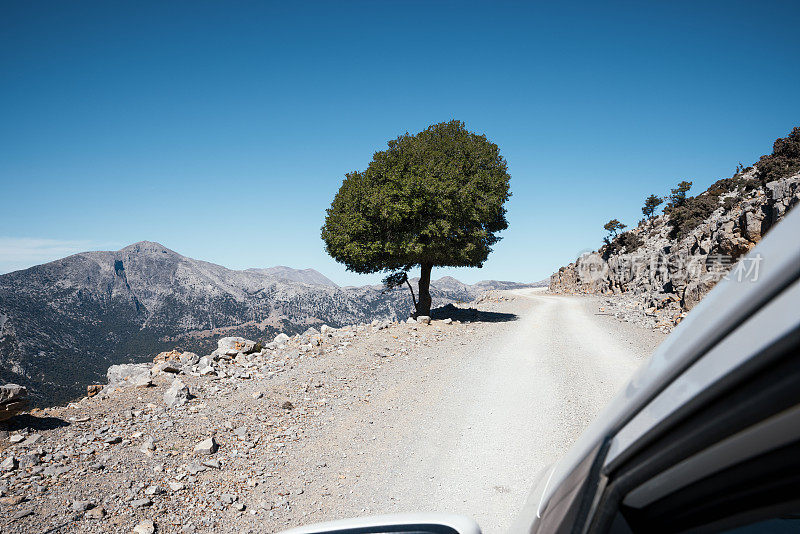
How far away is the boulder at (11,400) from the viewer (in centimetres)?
687

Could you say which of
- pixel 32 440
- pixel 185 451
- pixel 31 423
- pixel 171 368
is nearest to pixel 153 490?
pixel 185 451

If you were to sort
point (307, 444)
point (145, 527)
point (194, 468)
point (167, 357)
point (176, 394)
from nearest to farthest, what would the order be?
point (145, 527) → point (194, 468) → point (307, 444) → point (176, 394) → point (167, 357)

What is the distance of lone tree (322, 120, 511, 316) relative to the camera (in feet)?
63.3

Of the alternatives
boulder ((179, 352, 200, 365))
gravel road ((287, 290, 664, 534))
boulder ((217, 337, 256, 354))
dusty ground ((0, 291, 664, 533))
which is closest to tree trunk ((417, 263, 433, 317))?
gravel road ((287, 290, 664, 534))

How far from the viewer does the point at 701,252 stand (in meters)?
6.01

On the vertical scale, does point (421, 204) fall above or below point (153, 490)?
above

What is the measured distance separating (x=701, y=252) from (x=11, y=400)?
12.6 m

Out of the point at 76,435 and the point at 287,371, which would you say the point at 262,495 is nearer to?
the point at 76,435

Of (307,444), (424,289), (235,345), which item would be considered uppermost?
(424,289)

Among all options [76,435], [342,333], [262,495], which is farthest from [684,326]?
[342,333]

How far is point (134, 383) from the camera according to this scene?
32.6 ft

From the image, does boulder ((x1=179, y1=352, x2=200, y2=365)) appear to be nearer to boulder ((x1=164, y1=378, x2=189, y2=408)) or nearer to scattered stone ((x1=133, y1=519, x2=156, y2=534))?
boulder ((x1=164, y1=378, x2=189, y2=408))

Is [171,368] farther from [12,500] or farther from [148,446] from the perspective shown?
[12,500]

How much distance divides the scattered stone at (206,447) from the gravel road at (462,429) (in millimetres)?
1447
